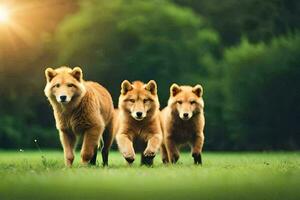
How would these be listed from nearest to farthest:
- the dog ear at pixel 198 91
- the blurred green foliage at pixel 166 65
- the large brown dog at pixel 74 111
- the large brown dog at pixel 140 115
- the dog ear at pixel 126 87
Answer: the large brown dog at pixel 74 111, the large brown dog at pixel 140 115, the dog ear at pixel 126 87, the dog ear at pixel 198 91, the blurred green foliage at pixel 166 65

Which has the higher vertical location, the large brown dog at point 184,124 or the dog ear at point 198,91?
the dog ear at point 198,91

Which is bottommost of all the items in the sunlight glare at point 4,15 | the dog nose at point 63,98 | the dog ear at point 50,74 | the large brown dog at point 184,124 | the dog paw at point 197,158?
the dog paw at point 197,158

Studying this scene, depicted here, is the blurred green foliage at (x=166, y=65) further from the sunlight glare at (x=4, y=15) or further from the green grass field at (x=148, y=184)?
the green grass field at (x=148, y=184)

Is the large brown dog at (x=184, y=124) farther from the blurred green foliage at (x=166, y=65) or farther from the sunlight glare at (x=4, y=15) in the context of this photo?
the sunlight glare at (x=4, y=15)

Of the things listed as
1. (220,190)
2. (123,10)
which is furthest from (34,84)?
(220,190)

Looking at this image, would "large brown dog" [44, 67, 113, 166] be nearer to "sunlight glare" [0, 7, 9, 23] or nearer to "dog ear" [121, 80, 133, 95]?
"dog ear" [121, 80, 133, 95]

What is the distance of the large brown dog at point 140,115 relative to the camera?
42.2 ft

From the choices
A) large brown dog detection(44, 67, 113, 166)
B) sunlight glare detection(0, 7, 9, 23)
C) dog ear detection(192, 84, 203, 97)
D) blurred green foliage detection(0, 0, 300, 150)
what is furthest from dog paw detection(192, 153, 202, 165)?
sunlight glare detection(0, 7, 9, 23)

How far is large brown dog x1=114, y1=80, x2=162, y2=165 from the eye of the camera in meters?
12.9

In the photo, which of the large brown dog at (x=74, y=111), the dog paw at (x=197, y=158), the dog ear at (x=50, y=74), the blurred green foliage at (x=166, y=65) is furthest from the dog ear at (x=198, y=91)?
the blurred green foliage at (x=166, y=65)

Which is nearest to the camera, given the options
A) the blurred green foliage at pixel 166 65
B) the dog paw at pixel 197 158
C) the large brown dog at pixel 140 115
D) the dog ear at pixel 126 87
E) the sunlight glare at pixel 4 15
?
the large brown dog at pixel 140 115

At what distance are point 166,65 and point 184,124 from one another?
14.6 meters

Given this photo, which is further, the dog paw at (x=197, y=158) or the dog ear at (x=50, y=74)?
the dog paw at (x=197, y=158)

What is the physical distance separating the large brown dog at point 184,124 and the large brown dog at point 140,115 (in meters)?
0.46
